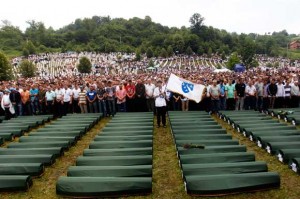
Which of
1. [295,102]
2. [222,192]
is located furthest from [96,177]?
[295,102]

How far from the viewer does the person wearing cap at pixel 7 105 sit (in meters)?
19.0

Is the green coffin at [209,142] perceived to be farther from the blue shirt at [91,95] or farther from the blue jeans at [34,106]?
the blue jeans at [34,106]

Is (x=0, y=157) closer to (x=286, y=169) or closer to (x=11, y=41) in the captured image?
(x=286, y=169)

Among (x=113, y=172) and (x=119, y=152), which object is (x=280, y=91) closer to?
(x=119, y=152)

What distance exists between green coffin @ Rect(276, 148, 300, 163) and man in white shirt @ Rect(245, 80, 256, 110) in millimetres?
8563

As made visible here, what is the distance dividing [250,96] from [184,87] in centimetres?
532

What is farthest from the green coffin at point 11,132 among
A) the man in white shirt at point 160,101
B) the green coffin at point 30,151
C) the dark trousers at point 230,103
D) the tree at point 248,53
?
the tree at point 248,53

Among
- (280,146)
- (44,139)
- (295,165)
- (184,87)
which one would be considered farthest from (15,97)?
(295,165)

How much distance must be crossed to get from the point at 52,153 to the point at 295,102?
1493cm

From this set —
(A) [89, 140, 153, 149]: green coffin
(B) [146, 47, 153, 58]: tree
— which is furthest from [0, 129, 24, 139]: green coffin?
(B) [146, 47, 153, 58]: tree

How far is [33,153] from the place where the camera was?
11695mm

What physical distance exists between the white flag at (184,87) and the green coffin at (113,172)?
6900 millimetres

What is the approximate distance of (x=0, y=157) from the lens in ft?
36.0

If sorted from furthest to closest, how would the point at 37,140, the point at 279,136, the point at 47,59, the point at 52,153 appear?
1. the point at 47,59
2. the point at 37,140
3. the point at 279,136
4. the point at 52,153
